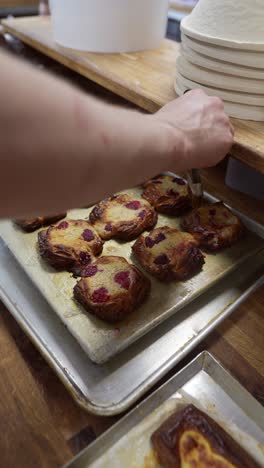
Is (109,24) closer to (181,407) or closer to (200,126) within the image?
(200,126)

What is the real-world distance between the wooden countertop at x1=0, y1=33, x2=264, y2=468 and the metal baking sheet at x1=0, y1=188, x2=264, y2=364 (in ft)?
0.32

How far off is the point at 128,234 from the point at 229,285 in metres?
0.27

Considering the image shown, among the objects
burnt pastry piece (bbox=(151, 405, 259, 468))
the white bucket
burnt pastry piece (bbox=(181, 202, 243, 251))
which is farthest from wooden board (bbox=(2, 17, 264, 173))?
burnt pastry piece (bbox=(151, 405, 259, 468))

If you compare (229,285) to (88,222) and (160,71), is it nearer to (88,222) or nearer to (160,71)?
(88,222)

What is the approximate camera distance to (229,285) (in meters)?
0.89

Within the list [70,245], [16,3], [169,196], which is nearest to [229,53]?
[169,196]

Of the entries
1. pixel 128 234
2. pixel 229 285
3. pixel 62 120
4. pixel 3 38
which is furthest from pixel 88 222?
pixel 3 38

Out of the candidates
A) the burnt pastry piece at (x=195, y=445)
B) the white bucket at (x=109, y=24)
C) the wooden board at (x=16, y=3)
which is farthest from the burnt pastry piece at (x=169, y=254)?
the wooden board at (x=16, y=3)

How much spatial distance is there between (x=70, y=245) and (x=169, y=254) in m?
0.23

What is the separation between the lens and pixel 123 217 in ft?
3.19

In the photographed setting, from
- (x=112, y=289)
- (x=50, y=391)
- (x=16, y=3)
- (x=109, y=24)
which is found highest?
(x=109, y=24)

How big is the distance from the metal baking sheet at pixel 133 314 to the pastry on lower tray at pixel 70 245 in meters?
0.02

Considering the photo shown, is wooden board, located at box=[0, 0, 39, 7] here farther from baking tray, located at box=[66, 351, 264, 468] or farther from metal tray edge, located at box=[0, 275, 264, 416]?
baking tray, located at box=[66, 351, 264, 468]

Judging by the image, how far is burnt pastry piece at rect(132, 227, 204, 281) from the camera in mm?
842
